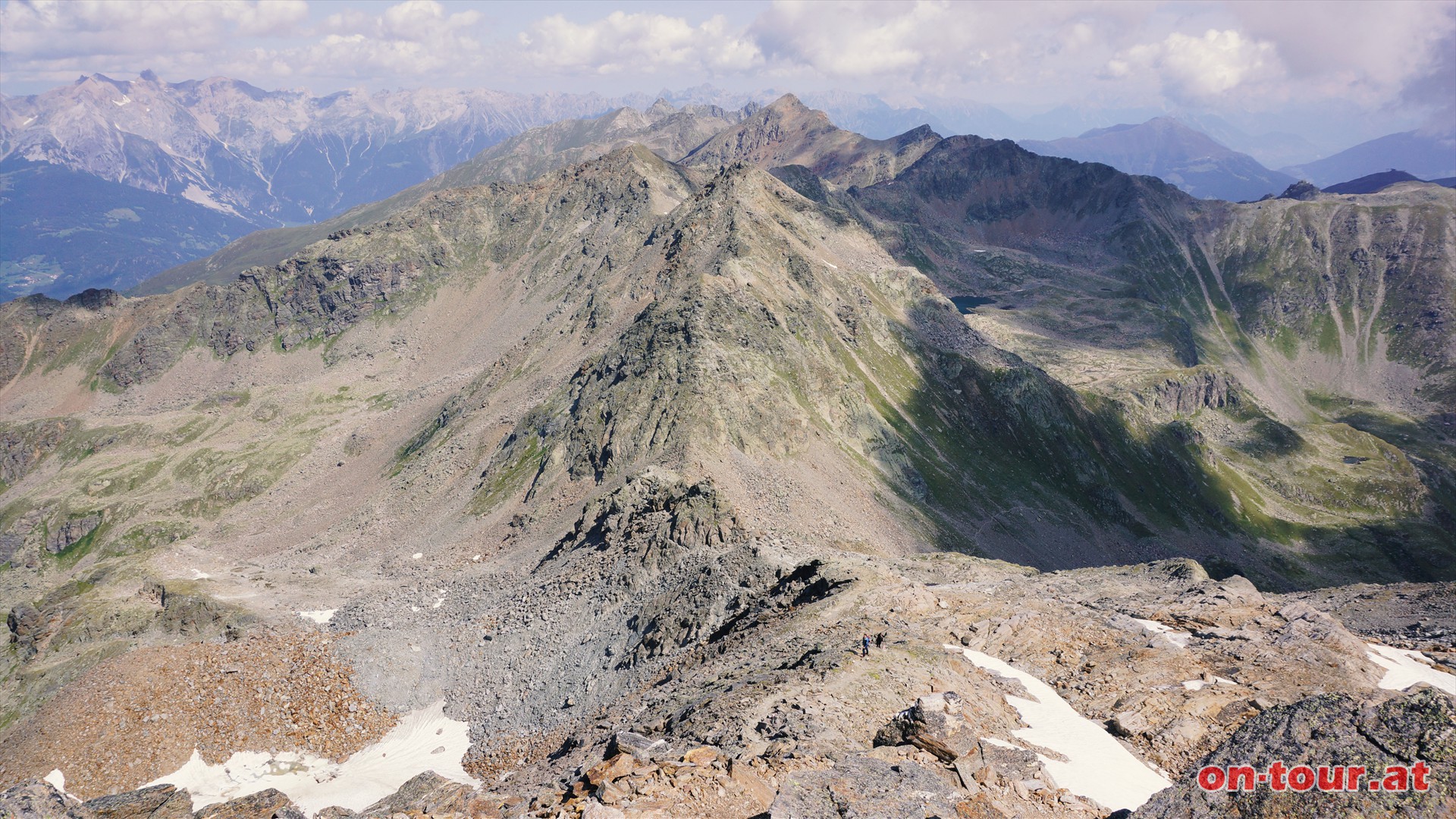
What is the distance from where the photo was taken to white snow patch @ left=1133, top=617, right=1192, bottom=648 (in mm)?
39812

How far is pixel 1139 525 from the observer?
125312 mm

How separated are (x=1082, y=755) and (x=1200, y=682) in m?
10.7

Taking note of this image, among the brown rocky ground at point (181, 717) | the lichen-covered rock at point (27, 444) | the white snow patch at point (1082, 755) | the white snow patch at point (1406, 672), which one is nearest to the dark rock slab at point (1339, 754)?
the white snow patch at point (1082, 755)

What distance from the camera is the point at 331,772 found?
47.6m

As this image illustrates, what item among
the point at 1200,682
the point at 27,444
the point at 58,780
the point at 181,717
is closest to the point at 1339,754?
the point at 1200,682

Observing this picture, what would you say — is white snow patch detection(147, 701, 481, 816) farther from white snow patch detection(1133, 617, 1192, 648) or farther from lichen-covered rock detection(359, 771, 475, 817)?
white snow patch detection(1133, 617, 1192, 648)

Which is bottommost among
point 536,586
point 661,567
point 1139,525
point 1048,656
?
point 1139,525

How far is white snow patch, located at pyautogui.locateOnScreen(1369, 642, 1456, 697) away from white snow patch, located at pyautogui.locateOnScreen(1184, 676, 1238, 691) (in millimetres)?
7401

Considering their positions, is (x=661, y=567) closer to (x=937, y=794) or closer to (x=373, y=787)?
(x=373, y=787)

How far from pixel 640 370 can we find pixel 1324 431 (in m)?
197

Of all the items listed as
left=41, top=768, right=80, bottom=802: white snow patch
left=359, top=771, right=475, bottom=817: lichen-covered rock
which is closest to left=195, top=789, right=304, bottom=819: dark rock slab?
left=359, top=771, right=475, bottom=817: lichen-covered rock

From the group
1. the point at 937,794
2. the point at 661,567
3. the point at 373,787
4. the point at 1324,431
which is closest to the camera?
the point at 937,794

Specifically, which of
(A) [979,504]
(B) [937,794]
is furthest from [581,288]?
(B) [937,794]

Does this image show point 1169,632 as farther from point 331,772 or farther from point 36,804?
point 36,804
